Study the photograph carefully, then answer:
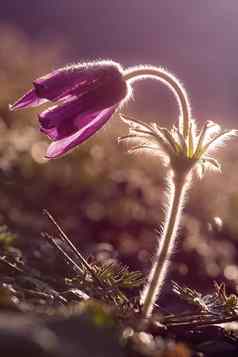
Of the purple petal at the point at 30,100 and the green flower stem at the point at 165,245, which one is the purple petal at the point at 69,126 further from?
the green flower stem at the point at 165,245

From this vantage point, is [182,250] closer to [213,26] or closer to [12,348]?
[12,348]

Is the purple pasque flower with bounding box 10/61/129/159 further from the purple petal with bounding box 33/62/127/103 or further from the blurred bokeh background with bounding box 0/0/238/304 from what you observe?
the blurred bokeh background with bounding box 0/0/238/304

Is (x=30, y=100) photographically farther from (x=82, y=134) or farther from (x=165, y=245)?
(x=165, y=245)

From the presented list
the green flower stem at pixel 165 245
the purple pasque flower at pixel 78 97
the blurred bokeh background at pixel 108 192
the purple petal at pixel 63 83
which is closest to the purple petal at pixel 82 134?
the purple pasque flower at pixel 78 97

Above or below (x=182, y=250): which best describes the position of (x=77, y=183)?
above

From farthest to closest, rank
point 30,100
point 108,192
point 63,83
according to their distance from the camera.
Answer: point 108,192 < point 30,100 < point 63,83

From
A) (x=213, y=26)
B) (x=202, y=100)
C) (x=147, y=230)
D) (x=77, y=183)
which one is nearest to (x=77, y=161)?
(x=77, y=183)

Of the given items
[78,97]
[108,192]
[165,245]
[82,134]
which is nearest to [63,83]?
[78,97]
